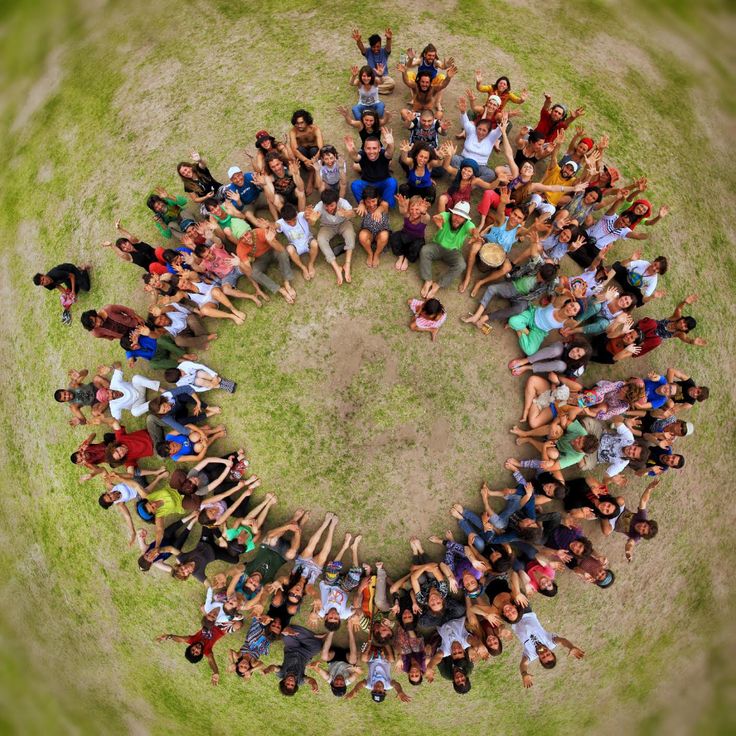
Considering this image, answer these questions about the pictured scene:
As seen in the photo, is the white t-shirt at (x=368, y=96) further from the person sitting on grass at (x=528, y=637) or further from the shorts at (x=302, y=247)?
the person sitting on grass at (x=528, y=637)

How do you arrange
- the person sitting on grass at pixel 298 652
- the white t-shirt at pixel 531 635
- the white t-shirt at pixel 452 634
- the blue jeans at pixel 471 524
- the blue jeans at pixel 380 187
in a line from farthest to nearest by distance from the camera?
1. the blue jeans at pixel 471 524
2. the blue jeans at pixel 380 187
3. the person sitting on grass at pixel 298 652
4. the white t-shirt at pixel 452 634
5. the white t-shirt at pixel 531 635

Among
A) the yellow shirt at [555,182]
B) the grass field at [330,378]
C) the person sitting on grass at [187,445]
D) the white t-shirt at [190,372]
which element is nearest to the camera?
the person sitting on grass at [187,445]

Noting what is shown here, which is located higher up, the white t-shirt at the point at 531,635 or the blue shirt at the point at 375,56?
the blue shirt at the point at 375,56

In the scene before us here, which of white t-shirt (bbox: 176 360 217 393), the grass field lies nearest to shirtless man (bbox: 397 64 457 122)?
the grass field

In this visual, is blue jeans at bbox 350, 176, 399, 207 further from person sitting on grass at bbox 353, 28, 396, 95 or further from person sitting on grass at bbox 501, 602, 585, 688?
person sitting on grass at bbox 501, 602, 585, 688

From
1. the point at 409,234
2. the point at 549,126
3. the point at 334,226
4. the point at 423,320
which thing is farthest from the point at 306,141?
the point at 549,126

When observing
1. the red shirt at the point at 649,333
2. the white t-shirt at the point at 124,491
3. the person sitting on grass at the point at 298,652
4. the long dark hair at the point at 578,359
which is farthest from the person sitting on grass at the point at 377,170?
the person sitting on grass at the point at 298,652
